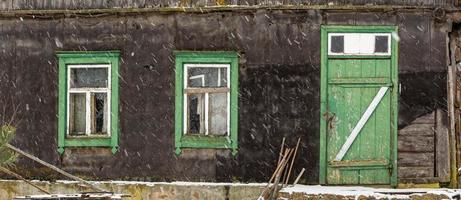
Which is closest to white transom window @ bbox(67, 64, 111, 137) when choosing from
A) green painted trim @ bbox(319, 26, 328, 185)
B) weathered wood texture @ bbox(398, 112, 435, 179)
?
green painted trim @ bbox(319, 26, 328, 185)

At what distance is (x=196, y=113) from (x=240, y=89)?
86cm

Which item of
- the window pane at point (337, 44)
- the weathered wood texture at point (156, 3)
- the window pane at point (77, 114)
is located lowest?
the window pane at point (77, 114)

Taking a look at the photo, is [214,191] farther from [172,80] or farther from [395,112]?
[395,112]

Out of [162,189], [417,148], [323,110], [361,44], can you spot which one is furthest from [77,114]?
[417,148]

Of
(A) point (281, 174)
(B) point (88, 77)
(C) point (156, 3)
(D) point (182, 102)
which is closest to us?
(A) point (281, 174)

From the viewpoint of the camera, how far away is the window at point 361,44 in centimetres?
1341

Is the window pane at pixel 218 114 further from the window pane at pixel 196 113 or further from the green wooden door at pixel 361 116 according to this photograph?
the green wooden door at pixel 361 116

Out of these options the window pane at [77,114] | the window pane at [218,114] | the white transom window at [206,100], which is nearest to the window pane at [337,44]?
the white transom window at [206,100]

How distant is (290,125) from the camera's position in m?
13.6

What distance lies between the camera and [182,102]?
13.9 metres

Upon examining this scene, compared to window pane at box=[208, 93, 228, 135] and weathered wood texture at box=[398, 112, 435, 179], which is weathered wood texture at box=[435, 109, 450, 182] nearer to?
weathered wood texture at box=[398, 112, 435, 179]

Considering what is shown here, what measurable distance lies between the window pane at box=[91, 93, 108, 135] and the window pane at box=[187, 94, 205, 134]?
148cm

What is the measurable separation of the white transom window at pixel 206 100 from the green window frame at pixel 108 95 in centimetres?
120

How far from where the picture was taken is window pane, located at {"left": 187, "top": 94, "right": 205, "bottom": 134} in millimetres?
13906
